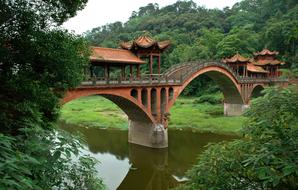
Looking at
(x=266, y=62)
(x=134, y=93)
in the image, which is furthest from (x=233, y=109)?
(x=134, y=93)

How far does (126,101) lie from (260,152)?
20.0m

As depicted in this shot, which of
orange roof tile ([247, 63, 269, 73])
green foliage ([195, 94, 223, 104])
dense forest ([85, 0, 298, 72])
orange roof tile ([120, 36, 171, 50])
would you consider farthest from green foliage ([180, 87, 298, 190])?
green foliage ([195, 94, 223, 104])

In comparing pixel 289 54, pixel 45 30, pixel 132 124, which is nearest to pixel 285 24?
pixel 289 54

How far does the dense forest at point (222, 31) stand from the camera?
213 feet

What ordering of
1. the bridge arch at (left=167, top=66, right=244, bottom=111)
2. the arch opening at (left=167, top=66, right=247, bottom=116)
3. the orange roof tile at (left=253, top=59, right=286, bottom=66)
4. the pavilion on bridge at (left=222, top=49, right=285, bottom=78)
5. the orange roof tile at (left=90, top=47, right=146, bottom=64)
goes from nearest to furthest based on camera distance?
the orange roof tile at (left=90, top=47, right=146, bottom=64)
the bridge arch at (left=167, top=66, right=244, bottom=111)
the arch opening at (left=167, top=66, right=247, bottom=116)
the pavilion on bridge at (left=222, top=49, right=285, bottom=78)
the orange roof tile at (left=253, top=59, right=286, bottom=66)

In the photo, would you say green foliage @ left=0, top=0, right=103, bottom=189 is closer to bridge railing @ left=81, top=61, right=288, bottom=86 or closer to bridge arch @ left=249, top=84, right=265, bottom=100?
bridge railing @ left=81, top=61, right=288, bottom=86

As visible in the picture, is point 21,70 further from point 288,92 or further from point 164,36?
point 164,36

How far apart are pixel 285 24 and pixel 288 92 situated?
66.1 m

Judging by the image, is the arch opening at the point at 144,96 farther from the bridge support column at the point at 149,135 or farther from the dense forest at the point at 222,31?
the dense forest at the point at 222,31

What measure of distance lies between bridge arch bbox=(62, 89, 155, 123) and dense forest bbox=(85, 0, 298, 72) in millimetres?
8124

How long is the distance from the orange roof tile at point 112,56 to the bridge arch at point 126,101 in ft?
8.00

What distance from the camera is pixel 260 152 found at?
16.8 feet

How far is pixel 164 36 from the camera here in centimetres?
9238

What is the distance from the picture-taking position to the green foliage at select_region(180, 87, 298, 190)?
16.0 ft
